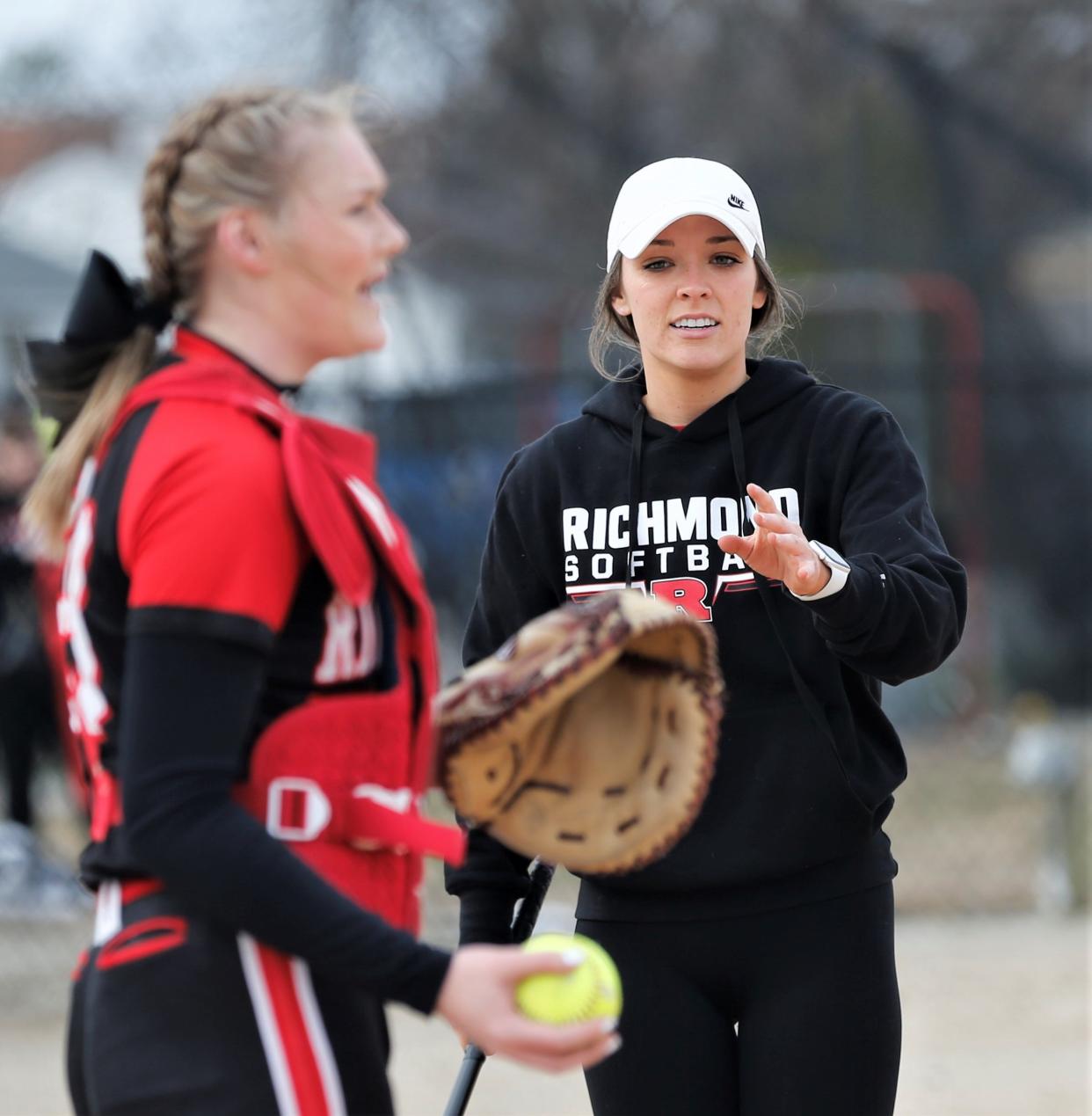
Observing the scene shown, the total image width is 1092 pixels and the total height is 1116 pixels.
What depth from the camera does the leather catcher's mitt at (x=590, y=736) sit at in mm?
1737

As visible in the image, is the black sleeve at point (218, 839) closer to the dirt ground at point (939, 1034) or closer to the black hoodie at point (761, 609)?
the black hoodie at point (761, 609)

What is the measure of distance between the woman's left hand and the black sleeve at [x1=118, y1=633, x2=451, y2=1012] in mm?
709

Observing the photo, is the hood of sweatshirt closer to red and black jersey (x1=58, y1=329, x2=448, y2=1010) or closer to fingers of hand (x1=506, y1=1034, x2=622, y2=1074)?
red and black jersey (x1=58, y1=329, x2=448, y2=1010)

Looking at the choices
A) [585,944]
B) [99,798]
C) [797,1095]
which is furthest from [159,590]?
[797,1095]

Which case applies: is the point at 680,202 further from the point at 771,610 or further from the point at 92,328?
the point at 92,328

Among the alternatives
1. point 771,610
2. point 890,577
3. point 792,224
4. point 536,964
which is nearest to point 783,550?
point 890,577

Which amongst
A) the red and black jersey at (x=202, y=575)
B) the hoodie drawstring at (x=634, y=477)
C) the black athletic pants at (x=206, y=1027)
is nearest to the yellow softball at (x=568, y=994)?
the black athletic pants at (x=206, y=1027)

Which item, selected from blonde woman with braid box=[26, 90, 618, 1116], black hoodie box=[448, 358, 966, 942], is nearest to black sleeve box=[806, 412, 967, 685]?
black hoodie box=[448, 358, 966, 942]

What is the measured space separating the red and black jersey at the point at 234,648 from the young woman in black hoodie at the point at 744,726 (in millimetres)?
726

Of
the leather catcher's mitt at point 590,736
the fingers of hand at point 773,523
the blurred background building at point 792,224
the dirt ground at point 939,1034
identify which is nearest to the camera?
the leather catcher's mitt at point 590,736

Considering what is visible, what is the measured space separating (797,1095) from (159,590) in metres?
1.23

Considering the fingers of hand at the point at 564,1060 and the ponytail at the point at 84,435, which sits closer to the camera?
the fingers of hand at the point at 564,1060

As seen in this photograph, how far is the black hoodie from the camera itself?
2.38 m

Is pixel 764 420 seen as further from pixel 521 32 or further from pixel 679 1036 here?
pixel 521 32
